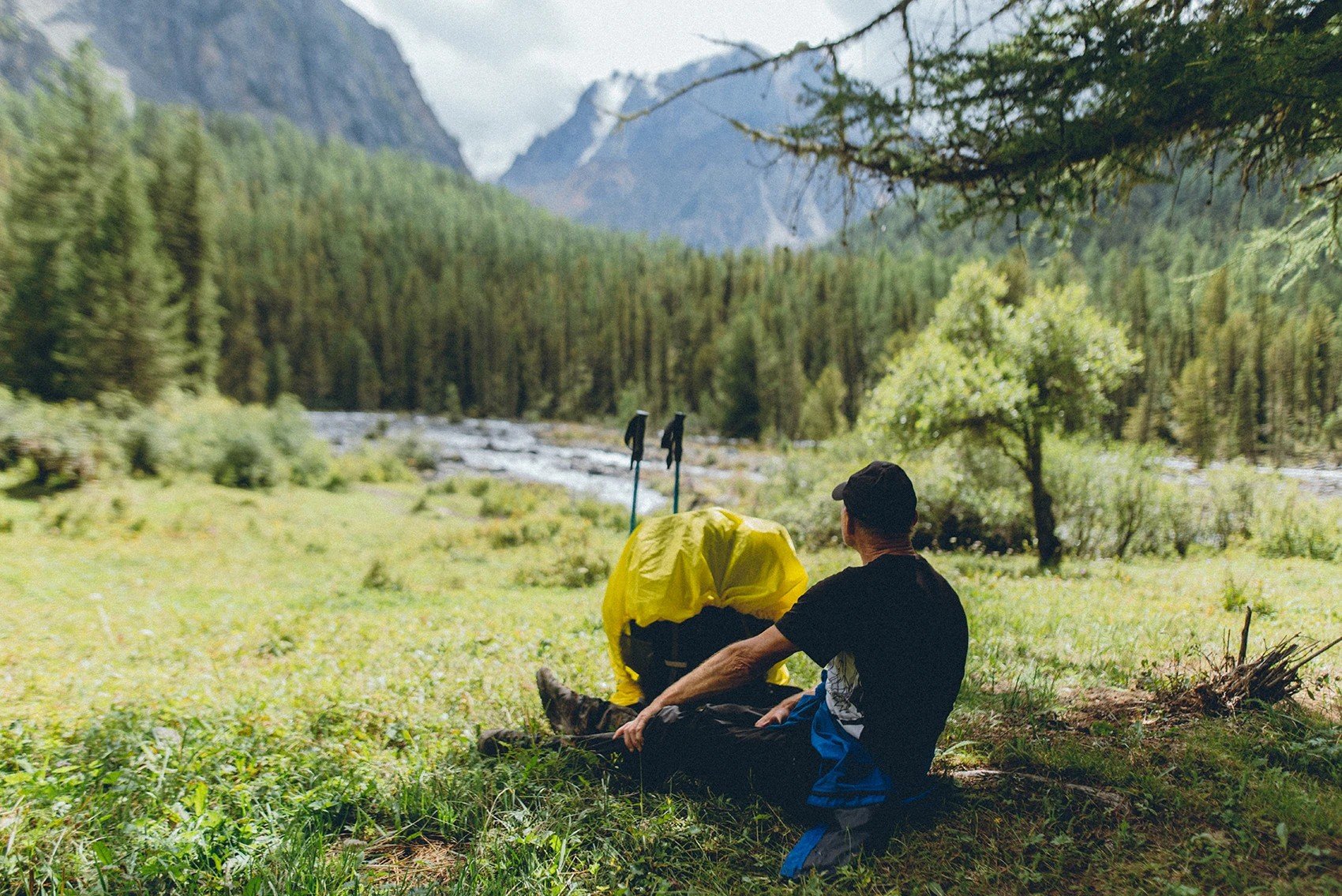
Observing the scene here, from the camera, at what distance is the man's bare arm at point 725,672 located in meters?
2.95

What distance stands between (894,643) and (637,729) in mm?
1462

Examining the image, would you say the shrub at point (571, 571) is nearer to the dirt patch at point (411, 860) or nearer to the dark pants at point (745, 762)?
the dark pants at point (745, 762)

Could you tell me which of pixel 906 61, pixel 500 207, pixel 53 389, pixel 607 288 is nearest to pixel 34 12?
pixel 500 207

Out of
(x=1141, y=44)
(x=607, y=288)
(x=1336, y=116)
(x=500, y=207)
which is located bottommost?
(x=1336, y=116)

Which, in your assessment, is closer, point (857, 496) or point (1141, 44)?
point (857, 496)

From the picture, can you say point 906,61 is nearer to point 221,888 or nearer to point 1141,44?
point 1141,44

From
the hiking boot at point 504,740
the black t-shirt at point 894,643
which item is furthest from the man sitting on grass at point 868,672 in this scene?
the hiking boot at point 504,740

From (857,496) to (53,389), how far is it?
29428mm

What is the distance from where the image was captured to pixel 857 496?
9.43 feet

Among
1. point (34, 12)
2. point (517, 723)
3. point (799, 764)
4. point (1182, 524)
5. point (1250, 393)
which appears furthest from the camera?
point (34, 12)

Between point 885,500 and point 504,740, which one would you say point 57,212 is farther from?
point 885,500

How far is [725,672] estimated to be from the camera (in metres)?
3.14

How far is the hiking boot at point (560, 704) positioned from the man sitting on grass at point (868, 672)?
128cm

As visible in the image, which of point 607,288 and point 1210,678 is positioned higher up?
point 607,288
